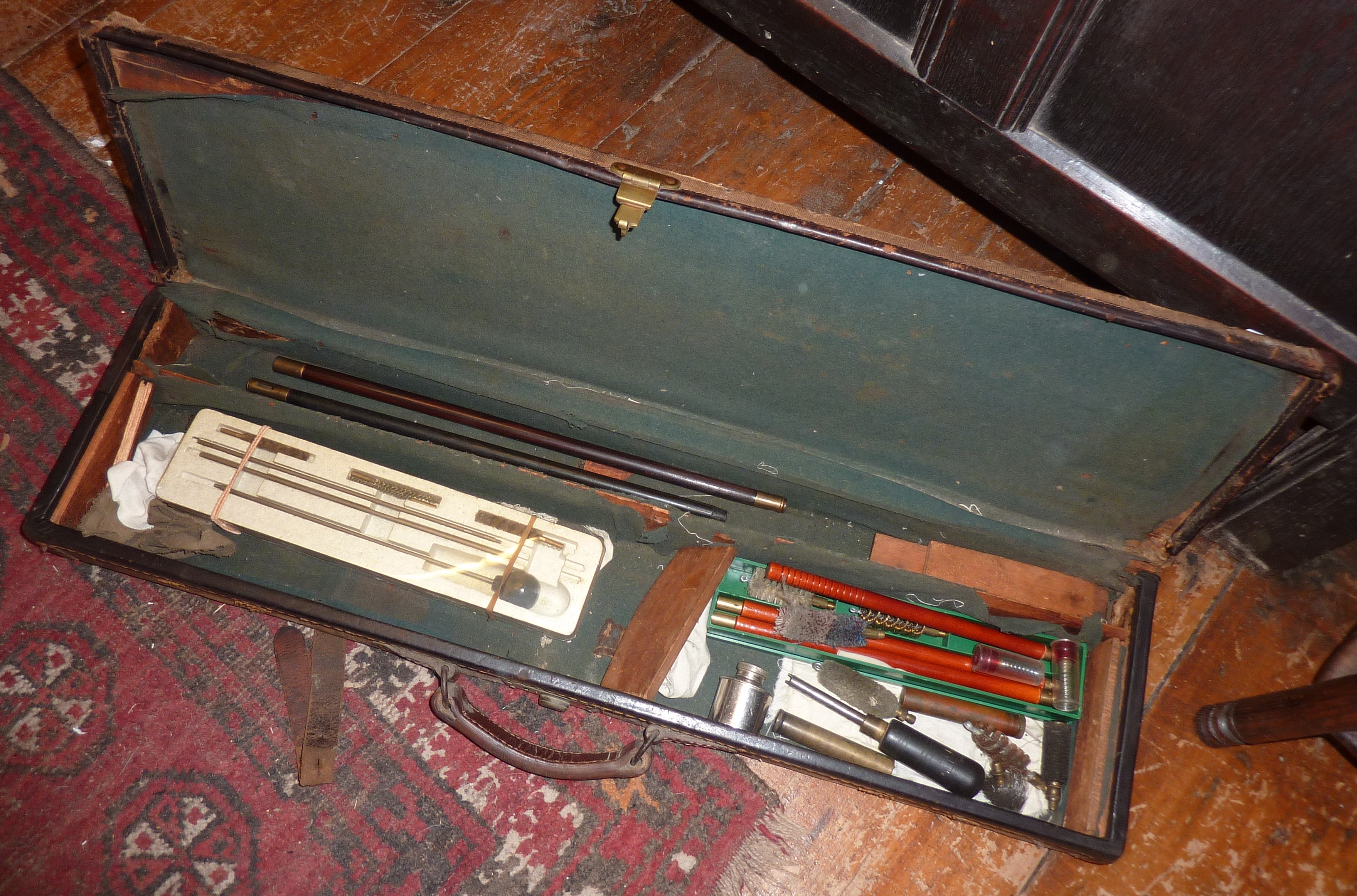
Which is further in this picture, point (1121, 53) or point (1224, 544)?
point (1224, 544)

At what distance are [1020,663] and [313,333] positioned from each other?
1.39 m

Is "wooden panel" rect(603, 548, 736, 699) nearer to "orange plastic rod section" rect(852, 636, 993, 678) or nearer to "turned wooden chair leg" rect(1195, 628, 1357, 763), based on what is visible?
"orange plastic rod section" rect(852, 636, 993, 678)

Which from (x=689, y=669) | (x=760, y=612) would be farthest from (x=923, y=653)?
(x=689, y=669)

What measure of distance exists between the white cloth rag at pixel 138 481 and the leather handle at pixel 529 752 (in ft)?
2.11

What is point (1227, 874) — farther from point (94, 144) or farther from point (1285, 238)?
point (94, 144)

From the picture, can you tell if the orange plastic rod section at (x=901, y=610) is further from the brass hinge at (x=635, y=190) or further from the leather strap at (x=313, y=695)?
the leather strap at (x=313, y=695)

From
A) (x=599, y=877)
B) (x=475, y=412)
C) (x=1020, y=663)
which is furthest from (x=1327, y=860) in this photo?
(x=475, y=412)

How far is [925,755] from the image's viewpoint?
1.34 meters

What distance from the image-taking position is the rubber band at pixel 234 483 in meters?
1.35

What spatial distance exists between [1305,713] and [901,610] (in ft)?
2.07

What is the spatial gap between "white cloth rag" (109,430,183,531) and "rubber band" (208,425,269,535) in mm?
128

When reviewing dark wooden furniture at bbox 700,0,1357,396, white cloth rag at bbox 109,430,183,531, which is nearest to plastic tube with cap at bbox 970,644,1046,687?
dark wooden furniture at bbox 700,0,1357,396

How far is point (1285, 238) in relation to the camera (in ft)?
3.83

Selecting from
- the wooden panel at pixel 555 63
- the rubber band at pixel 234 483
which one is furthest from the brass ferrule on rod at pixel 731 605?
the wooden panel at pixel 555 63
